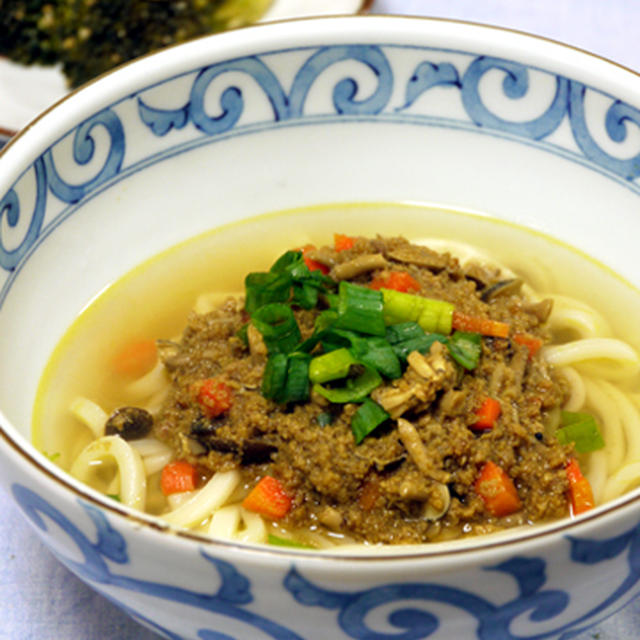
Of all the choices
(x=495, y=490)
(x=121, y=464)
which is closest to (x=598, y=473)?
(x=495, y=490)

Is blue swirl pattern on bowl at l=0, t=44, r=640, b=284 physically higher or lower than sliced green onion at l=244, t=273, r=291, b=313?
higher

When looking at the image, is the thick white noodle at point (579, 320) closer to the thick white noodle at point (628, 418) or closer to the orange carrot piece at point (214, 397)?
the thick white noodle at point (628, 418)

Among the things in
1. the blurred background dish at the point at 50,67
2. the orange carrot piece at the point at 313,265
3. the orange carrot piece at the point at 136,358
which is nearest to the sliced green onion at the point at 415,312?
the orange carrot piece at the point at 313,265

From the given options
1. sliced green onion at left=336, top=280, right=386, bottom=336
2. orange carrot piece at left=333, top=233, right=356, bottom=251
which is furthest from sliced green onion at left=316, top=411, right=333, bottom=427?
orange carrot piece at left=333, top=233, right=356, bottom=251

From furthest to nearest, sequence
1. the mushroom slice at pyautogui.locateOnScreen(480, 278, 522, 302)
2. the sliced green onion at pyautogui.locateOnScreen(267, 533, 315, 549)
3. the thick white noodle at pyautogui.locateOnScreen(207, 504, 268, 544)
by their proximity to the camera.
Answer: the mushroom slice at pyautogui.locateOnScreen(480, 278, 522, 302) < the thick white noodle at pyautogui.locateOnScreen(207, 504, 268, 544) < the sliced green onion at pyautogui.locateOnScreen(267, 533, 315, 549)

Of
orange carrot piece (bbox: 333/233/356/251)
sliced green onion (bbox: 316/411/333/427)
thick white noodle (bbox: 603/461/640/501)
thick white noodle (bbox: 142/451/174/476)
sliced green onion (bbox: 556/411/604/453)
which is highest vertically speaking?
orange carrot piece (bbox: 333/233/356/251)

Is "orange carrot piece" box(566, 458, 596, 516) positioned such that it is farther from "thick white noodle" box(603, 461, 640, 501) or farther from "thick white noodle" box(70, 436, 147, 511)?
"thick white noodle" box(70, 436, 147, 511)
